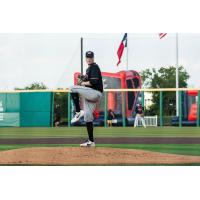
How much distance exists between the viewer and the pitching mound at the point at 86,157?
42.3 ft

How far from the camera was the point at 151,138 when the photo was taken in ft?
45.8

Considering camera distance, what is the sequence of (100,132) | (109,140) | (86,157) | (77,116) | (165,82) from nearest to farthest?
(86,157)
(109,140)
(100,132)
(77,116)
(165,82)

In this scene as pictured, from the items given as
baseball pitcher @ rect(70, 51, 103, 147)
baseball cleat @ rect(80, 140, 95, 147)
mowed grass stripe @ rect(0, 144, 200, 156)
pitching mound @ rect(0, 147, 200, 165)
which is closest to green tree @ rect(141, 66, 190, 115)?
mowed grass stripe @ rect(0, 144, 200, 156)

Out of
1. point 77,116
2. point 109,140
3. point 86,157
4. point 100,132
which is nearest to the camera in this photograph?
point 86,157

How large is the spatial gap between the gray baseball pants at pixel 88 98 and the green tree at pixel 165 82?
0.89 metres

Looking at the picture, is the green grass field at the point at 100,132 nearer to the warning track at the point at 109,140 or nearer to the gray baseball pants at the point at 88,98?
the warning track at the point at 109,140

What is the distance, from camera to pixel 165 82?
13656 millimetres

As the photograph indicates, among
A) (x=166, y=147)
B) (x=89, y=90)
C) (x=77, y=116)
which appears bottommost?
(x=166, y=147)

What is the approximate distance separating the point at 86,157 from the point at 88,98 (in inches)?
39.7

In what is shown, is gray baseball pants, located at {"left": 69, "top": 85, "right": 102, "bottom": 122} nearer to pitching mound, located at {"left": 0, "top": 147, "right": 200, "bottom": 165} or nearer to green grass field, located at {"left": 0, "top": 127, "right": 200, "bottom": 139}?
green grass field, located at {"left": 0, "top": 127, "right": 200, "bottom": 139}

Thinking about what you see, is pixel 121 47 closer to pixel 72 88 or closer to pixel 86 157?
pixel 72 88

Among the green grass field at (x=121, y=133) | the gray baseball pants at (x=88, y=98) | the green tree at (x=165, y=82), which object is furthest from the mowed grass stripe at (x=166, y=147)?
the green tree at (x=165, y=82)

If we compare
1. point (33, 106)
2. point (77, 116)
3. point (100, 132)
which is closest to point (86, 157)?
point (100, 132)

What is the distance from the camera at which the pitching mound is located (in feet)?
42.3
